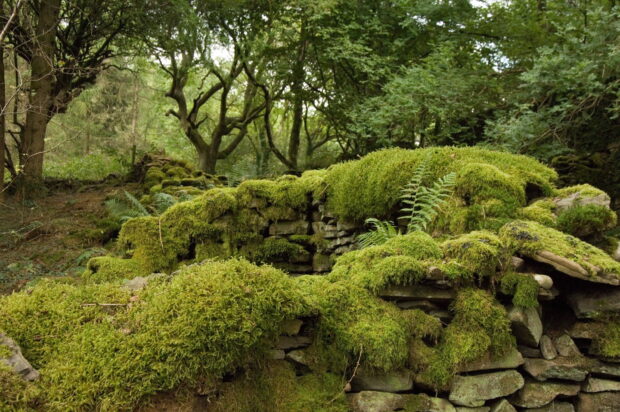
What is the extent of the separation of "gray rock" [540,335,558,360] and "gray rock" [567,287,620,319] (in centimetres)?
30

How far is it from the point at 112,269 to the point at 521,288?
4.55 meters

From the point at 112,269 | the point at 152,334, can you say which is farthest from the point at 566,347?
the point at 112,269

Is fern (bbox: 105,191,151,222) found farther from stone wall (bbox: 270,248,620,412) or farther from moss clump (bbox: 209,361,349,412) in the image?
stone wall (bbox: 270,248,620,412)

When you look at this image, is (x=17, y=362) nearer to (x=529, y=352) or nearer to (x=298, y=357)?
(x=298, y=357)

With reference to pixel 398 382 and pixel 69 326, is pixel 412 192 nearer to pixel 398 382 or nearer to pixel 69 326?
pixel 398 382

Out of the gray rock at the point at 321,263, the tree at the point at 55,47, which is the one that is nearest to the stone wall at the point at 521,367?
the gray rock at the point at 321,263

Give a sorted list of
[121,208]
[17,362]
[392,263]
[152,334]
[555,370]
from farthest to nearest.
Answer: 1. [121,208]
2. [392,263]
3. [555,370]
4. [152,334]
5. [17,362]

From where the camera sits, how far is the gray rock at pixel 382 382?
8.86ft

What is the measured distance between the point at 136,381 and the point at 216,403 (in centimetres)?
48

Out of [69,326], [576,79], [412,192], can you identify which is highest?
[576,79]

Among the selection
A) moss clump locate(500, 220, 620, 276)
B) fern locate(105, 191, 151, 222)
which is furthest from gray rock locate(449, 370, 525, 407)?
fern locate(105, 191, 151, 222)

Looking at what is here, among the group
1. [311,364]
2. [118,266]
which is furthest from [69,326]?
[118,266]

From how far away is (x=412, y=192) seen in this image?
15.0 feet

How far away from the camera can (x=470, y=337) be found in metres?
2.77
